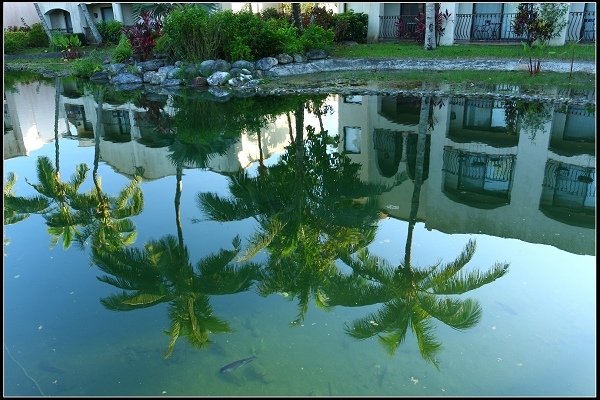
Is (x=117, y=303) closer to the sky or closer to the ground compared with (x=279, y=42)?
closer to the ground

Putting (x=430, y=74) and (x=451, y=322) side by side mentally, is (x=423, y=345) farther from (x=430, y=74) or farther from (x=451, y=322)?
(x=430, y=74)

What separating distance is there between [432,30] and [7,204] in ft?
68.8

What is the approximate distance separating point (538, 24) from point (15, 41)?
109ft

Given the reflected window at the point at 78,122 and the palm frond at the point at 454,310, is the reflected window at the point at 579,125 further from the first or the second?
the reflected window at the point at 78,122

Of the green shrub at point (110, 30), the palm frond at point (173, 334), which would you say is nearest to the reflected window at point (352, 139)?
the palm frond at point (173, 334)

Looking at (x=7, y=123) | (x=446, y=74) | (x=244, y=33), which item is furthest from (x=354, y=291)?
(x=244, y=33)

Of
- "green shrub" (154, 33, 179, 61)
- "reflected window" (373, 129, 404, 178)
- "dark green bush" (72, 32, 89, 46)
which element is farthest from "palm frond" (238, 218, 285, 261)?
"dark green bush" (72, 32, 89, 46)

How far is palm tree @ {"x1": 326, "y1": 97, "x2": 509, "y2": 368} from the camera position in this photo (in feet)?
21.2

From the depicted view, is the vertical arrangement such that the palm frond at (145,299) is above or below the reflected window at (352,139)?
below

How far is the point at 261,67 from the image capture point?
2444 cm

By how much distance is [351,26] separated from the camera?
29.8 metres

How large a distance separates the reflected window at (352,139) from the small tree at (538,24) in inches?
362

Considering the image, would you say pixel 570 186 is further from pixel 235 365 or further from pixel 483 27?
pixel 483 27

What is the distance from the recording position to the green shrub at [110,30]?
36.0m
